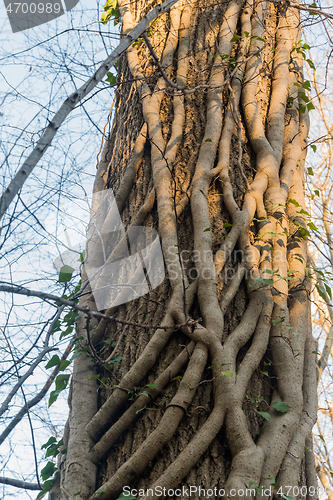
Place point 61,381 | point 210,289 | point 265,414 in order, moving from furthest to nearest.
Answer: point 61,381, point 210,289, point 265,414

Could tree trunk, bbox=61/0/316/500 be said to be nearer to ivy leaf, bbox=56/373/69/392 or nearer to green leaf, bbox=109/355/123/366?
green leaf, bbox=109/355/123/366

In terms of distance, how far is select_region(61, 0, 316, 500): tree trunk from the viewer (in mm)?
1307

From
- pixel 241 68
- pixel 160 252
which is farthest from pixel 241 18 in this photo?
pixel 160 252

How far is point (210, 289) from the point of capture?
1.52 meters

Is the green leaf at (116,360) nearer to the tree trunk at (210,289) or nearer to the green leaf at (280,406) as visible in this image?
the tree trunk at (210,289)

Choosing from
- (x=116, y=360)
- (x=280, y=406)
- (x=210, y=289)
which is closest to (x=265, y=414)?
(x=280, y=406)

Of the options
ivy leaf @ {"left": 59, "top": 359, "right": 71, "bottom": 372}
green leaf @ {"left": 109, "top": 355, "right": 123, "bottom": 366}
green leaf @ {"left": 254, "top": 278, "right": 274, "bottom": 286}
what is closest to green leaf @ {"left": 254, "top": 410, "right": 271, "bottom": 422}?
green leaf @ {"left": 254, "top": 278, "right": 274, "bottom": 286}

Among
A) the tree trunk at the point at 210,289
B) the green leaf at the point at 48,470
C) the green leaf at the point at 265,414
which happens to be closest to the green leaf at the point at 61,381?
the tree trunk at the point at 210,289

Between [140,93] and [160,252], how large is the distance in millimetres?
1072

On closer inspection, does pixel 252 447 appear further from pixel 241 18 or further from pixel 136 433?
pixel 241 18

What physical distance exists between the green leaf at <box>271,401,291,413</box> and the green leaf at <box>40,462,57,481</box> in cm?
99

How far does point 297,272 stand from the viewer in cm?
175

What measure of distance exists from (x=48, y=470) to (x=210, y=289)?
3.47 feet

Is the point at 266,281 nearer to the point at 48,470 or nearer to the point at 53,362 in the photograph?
the point at 53,362
